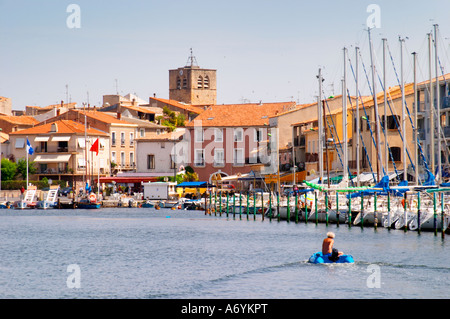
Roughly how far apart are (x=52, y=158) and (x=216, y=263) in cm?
8261

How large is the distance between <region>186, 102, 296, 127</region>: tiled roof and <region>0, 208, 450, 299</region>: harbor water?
49.7m

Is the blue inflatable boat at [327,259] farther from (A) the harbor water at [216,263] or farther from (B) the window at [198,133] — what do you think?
(B) the window at [198,133]

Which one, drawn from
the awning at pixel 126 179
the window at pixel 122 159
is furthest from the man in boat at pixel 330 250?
the window at pixel 122 159

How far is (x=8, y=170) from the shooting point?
121 m

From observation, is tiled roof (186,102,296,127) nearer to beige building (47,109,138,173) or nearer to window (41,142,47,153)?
beige building (47,109,138,173)

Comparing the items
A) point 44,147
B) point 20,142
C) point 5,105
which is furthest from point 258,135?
point 5,105

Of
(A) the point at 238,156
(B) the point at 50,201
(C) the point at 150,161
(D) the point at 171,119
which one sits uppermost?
(D) the point at 171,119

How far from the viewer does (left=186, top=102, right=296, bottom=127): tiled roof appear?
123250 mm

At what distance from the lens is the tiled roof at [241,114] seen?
404 ft

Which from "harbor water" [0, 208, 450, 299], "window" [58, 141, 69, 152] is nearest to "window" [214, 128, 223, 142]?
"window" [58, 141, 69, 152]

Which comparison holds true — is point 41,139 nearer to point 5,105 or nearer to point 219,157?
point 219,157

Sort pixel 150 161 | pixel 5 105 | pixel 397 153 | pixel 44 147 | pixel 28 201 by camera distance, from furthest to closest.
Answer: pixel 5 105
pixel 150 161
pixel 44 147
pixel 28 201
pixel 397 153

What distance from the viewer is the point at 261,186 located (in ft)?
353
